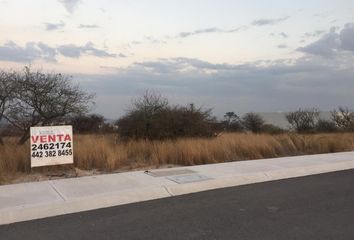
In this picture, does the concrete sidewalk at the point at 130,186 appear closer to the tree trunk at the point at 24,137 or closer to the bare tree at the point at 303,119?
the tree trunk at the point at 24,137

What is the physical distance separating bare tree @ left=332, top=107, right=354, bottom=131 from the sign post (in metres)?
26.9

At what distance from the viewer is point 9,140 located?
16578mm

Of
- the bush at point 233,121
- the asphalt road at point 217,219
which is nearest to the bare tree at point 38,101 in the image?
the asphalt road at point 217,219

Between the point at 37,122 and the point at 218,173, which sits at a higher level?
the point at 37,122

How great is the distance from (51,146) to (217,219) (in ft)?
18.0

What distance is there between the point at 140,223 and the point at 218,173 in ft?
14.9

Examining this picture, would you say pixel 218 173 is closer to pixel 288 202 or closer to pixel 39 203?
pixel 288 202

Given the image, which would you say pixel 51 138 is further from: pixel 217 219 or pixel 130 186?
A: pixel 217 219

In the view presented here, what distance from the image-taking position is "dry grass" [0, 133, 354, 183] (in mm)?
12087

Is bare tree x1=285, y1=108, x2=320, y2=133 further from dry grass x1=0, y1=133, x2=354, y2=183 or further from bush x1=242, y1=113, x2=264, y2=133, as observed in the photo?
dry grass x1=0, y1=133, x2=354, y2=183

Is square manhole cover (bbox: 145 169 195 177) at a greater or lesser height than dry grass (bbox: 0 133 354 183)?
lesser

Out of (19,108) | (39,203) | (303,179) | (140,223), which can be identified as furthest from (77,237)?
(19,108)

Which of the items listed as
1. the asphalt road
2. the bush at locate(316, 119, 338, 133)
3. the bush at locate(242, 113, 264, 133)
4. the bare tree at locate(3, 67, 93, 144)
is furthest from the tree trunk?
the bush at locate(316, 119, 338, 133)

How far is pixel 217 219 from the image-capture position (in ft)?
24.8
